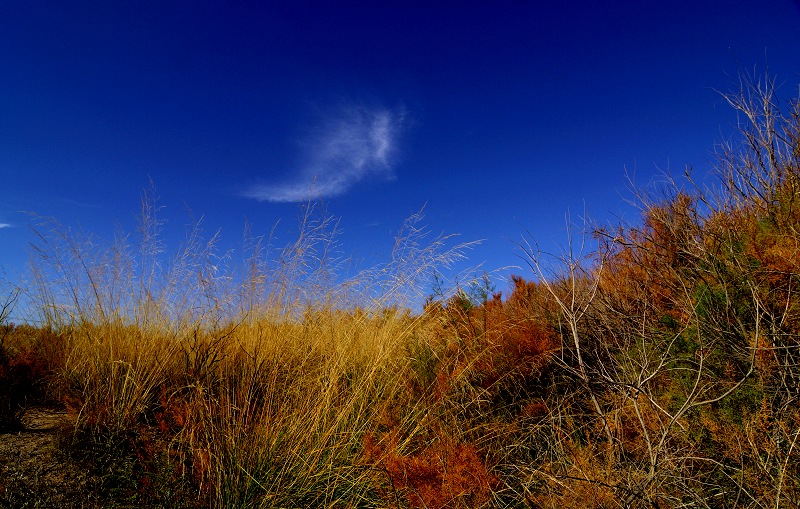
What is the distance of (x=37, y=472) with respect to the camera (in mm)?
1928

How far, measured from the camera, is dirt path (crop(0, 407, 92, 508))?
5.65 feet

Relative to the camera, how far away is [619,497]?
149 centimetres

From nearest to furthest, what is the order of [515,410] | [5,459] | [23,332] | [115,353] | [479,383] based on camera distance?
[5,459] < [115,353] < [515,410] < [479,383] < [23,332]

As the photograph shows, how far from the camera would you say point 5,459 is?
2.04 m

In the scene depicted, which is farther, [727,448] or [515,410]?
[515,410]

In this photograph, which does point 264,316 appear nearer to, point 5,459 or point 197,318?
point 197,318

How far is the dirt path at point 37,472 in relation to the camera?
1.72m

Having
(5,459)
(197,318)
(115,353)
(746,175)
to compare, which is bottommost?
(5,459)

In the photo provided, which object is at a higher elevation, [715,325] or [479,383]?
[715,325]

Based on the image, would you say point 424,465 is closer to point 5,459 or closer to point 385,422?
point 385,422

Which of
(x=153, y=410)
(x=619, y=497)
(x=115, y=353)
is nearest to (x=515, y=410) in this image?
(x=619, y=497)

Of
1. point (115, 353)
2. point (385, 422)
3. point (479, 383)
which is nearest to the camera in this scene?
point (385, 422)

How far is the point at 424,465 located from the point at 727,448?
1.59m

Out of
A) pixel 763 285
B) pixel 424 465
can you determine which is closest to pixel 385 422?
pixel 424 465
